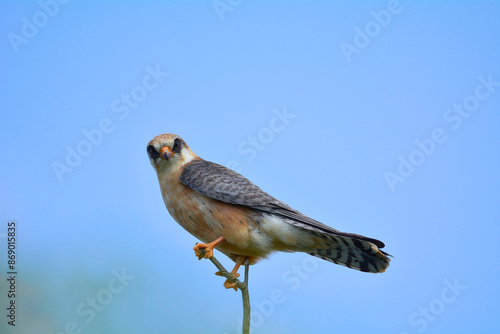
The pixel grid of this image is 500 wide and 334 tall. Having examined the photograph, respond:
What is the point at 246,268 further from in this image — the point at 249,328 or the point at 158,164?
the point at 158,164

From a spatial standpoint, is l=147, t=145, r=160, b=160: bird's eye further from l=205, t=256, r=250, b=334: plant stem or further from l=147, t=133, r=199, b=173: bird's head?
l=205, t=256, r=250, b=334: plant stem

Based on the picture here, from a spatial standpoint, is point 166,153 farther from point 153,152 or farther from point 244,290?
point 244,290

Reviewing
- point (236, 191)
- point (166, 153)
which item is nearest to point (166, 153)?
point (166, 153)

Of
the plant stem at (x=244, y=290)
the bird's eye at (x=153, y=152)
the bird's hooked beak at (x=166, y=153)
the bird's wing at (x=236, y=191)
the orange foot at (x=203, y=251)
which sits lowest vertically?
the plant stem at (x=244, y=290)

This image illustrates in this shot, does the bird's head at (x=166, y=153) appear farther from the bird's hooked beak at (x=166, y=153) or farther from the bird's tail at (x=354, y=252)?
the bird's tail at (x=354, y=252)

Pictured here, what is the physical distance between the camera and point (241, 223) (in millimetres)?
3777

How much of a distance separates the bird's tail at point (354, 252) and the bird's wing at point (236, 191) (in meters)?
0.13

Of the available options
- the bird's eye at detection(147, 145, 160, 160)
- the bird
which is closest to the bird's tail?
the bird

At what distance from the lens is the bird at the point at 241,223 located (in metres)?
3.64

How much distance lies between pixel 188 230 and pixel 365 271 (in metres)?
1.36

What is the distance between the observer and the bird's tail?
3.48 meters

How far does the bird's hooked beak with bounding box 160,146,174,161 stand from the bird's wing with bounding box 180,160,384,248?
17 cm

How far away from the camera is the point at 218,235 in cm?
380

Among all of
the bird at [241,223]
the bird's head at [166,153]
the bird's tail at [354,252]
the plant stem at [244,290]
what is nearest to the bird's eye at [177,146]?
the bird's head at [166,153]
